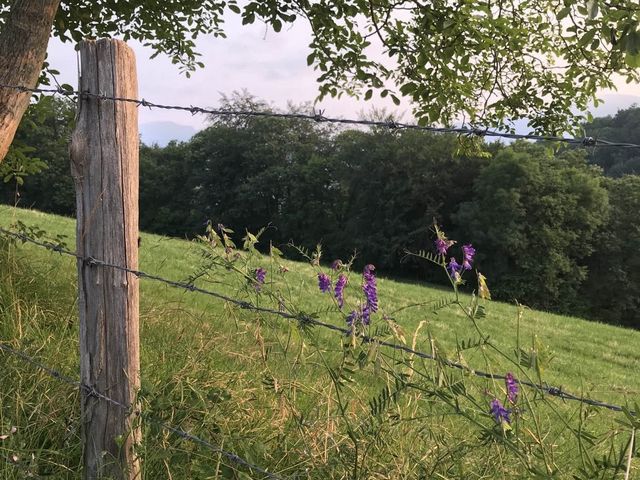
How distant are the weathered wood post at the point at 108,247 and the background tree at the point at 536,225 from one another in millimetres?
38604

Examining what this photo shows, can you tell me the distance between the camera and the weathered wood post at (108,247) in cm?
215

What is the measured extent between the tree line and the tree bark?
28305 mm

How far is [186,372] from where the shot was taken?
2.81 metres

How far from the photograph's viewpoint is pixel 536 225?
40.6 metres

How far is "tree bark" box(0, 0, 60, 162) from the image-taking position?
3703 mm

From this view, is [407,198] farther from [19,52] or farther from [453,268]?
[453,268]

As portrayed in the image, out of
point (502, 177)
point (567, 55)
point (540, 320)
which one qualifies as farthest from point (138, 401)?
point (502, 177)

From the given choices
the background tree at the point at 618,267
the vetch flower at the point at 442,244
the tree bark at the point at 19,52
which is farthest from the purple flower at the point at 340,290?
the background tree at the point at 618,267

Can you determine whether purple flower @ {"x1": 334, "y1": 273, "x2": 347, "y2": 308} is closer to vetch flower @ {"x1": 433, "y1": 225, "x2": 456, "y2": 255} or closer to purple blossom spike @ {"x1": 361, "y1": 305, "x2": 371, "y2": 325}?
purple blossom spike @ {"x1": 361, "y1": 305, "x2": 371, "y2": 325}

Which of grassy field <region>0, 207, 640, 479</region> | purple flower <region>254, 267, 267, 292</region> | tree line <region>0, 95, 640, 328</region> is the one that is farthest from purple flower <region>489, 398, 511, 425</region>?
tree line <region>0, 95, 640, 328</region>

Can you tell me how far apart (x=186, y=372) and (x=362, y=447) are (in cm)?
108

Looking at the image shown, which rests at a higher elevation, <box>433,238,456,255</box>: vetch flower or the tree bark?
the tree bark

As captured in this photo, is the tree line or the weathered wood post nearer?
the weathered wood post

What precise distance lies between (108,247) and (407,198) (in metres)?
44.6
